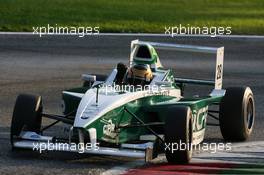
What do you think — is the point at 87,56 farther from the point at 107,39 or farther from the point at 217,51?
the point at 217,51

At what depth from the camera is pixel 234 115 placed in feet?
38.0

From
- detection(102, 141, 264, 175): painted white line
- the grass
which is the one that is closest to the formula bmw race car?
detection(102, 141, 264, 175): painted white line

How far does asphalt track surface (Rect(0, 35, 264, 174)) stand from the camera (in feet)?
33.7

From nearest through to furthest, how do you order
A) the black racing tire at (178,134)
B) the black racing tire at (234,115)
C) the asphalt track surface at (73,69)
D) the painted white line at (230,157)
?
1. the black racing tire at (178,134)
2. the painted white line at (230,157)
3. the asphalt track surface at (73,69)
4. the black racing tire at (234,115)

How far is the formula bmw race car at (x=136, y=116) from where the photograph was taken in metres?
10.0

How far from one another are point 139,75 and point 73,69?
6935 millimetres

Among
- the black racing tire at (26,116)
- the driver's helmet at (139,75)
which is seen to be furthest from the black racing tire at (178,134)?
the black racing tire at (26,116)

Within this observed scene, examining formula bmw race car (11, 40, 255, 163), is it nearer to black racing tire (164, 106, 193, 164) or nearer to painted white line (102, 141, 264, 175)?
black racing tire (164, 106, 193, 164)

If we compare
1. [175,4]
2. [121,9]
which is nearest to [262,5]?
[175,4]

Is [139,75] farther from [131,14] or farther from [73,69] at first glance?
[131,14]

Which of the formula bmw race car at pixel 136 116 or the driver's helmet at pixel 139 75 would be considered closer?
the formula bmw race car at pixel 136 116

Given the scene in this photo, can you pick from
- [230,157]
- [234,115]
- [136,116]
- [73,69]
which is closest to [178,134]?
[136,116]

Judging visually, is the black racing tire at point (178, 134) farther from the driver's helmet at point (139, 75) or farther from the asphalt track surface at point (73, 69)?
the driver's helmet at point (139, 75)

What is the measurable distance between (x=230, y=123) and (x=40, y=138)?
8.44 ft
